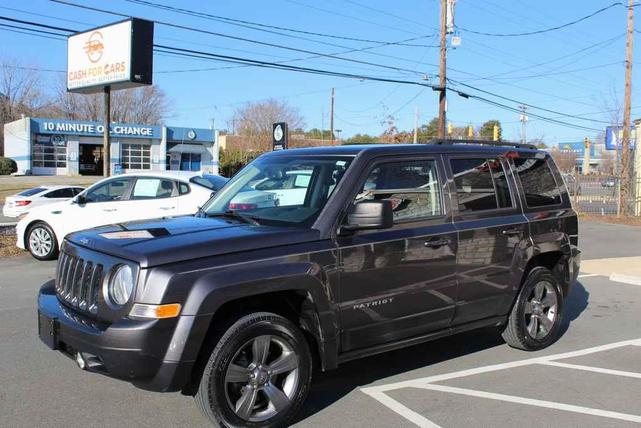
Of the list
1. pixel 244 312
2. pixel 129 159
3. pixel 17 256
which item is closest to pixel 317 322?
pixel 244 312

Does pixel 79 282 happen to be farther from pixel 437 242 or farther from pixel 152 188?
pixel 152 188

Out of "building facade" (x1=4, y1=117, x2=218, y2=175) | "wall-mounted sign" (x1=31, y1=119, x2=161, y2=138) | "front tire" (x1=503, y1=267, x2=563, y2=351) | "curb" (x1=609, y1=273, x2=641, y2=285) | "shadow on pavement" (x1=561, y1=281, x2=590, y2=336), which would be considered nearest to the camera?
"front tire" (x1=503, y1=267, x2=563, y2=351)

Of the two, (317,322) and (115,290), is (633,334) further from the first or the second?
(115,290)

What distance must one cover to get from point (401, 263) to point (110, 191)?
7741 millimetres

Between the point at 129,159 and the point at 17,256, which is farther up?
the point at 129,159

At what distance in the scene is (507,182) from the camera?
17.8ft

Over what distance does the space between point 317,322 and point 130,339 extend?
1201 millimetres

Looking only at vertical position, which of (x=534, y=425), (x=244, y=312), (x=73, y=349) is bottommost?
(x=534, y=425)

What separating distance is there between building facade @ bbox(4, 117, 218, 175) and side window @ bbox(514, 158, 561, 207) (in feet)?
151

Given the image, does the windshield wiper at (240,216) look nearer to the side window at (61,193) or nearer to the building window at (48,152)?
the side window at (61,193)

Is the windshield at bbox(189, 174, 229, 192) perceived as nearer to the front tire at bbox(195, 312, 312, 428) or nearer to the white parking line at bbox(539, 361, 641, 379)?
the white parking line at bbox(539, 361, 641, 379)

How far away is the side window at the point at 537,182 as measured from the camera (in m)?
5.61

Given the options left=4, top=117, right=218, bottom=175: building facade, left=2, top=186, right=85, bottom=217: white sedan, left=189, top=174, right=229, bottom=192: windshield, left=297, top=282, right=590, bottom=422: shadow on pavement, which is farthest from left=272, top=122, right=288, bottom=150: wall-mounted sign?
left=4, top=117, right=218, bottom=175: building facade

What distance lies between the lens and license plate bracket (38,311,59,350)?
3844 mm
